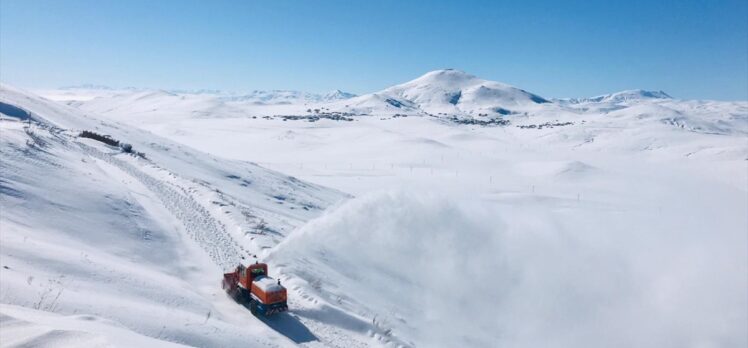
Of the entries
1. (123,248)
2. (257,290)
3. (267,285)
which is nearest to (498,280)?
(267,285)

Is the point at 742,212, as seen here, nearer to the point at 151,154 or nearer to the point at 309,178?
the point at 309,178

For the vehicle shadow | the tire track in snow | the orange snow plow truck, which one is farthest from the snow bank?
the tire track in snow

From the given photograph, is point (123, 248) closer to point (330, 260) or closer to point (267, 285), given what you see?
point (267, 285)

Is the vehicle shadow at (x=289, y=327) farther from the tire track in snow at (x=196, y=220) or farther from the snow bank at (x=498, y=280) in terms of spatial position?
the tire track in snow at (x=196, y=220)

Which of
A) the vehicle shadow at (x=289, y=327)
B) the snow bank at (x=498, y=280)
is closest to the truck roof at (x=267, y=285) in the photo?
the vehicle shadow at (x=289, y=327)

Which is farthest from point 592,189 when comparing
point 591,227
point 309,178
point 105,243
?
point 105,243

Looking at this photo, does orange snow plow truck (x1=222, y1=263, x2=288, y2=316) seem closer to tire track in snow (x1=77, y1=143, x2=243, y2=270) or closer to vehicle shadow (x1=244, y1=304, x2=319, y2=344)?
vehicle shadow (x1=244, y1=304, x2=319, y2=344)
